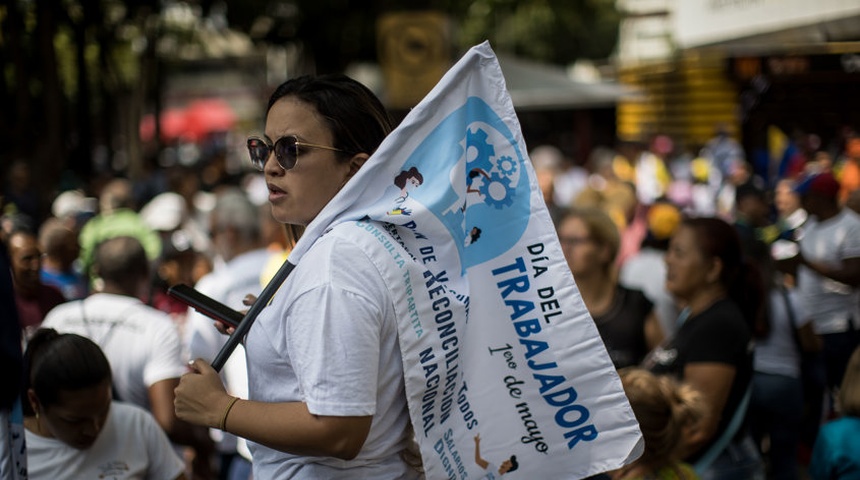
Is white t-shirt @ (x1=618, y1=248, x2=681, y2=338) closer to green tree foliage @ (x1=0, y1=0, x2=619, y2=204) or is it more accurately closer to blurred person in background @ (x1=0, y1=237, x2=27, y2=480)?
blurred person in background @ (x1=0, y1=237, x2=27, y2=480)

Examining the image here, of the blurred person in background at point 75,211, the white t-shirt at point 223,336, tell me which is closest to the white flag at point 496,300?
the white t-shirt at point 223,336

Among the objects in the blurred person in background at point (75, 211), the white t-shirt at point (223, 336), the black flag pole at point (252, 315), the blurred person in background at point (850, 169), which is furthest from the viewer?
the blurred person in background at point (75, 211)

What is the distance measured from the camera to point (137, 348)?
198 inches

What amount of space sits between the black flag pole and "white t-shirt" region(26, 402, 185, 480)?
4.27 feet

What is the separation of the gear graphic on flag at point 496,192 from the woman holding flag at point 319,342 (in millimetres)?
267

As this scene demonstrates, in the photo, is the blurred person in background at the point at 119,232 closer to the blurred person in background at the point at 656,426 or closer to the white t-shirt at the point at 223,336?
the white t-shirt at the point at 223,336

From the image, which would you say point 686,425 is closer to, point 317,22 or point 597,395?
point 597,395

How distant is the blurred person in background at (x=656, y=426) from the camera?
12.9ft

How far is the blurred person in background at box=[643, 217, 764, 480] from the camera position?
15.1 feet

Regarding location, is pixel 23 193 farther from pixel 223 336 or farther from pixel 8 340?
pixel 8 340

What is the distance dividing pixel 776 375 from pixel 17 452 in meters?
4.22

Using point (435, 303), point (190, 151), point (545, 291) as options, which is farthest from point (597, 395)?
point (190, 151)

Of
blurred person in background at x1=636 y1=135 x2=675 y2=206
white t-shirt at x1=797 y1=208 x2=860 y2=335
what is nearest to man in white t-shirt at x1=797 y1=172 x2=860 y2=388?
white t-shirt at x1=797 y1=208 x2=860 y2=335

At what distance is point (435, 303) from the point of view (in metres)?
2.67
